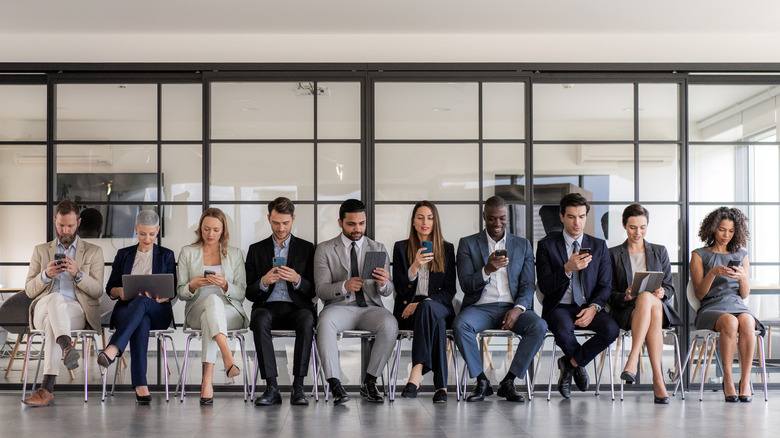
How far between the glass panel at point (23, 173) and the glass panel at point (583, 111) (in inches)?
156

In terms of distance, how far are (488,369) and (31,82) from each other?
427 cm

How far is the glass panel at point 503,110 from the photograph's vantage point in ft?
21.5

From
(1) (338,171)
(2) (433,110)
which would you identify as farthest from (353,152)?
(2) (433,110)

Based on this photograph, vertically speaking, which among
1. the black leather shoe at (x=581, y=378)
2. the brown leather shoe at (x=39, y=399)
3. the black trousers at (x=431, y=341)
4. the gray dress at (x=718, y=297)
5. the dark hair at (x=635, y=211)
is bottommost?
the brown leather shoe at (x=39, y=399)

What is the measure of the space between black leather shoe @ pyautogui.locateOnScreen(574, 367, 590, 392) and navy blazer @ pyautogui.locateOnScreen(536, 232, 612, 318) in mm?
459

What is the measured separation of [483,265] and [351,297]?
0.99m

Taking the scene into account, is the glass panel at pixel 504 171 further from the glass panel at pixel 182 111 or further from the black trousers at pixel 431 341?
the glass panel at pixel 182 111

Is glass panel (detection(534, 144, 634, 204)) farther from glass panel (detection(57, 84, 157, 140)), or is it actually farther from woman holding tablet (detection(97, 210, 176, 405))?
glass panel (detection(57, 84, 157, 140))

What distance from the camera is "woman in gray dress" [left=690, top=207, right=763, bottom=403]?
589 cm

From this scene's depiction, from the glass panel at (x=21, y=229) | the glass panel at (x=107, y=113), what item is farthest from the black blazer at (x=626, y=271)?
the glass panel at (x=21, y=229)

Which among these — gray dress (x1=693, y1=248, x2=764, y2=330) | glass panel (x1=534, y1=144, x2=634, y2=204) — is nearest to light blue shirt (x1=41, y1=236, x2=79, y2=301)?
glass panel (x1=534, y1=144, x2=634, y2=204)

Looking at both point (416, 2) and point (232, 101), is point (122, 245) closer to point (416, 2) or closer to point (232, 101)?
point (232, 101)

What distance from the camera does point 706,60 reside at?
6676 mm

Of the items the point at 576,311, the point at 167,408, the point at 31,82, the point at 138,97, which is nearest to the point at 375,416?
the point at 167,408
